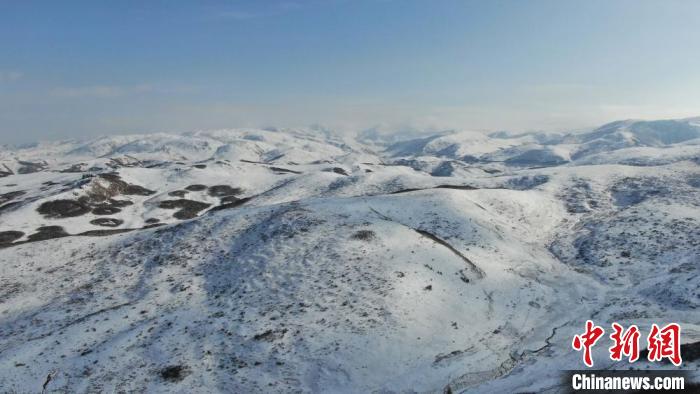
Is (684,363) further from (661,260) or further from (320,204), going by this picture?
(320,204)

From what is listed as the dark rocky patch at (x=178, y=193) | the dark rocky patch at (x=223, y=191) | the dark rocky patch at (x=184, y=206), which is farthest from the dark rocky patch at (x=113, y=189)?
the dark rocky patch at (x=223, y=191)

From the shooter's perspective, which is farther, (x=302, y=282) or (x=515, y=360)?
(x=302, y=282)

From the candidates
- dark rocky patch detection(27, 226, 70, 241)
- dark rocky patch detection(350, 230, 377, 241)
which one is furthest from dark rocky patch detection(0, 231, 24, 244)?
dark rocky patch detection(350, 230, 377, 241)

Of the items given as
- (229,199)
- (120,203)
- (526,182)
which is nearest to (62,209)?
(120,203)

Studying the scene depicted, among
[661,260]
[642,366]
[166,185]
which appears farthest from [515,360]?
[166,185]

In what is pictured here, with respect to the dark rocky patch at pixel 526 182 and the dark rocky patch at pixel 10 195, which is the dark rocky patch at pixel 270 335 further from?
the dark rocky patch at pixel 10 195
